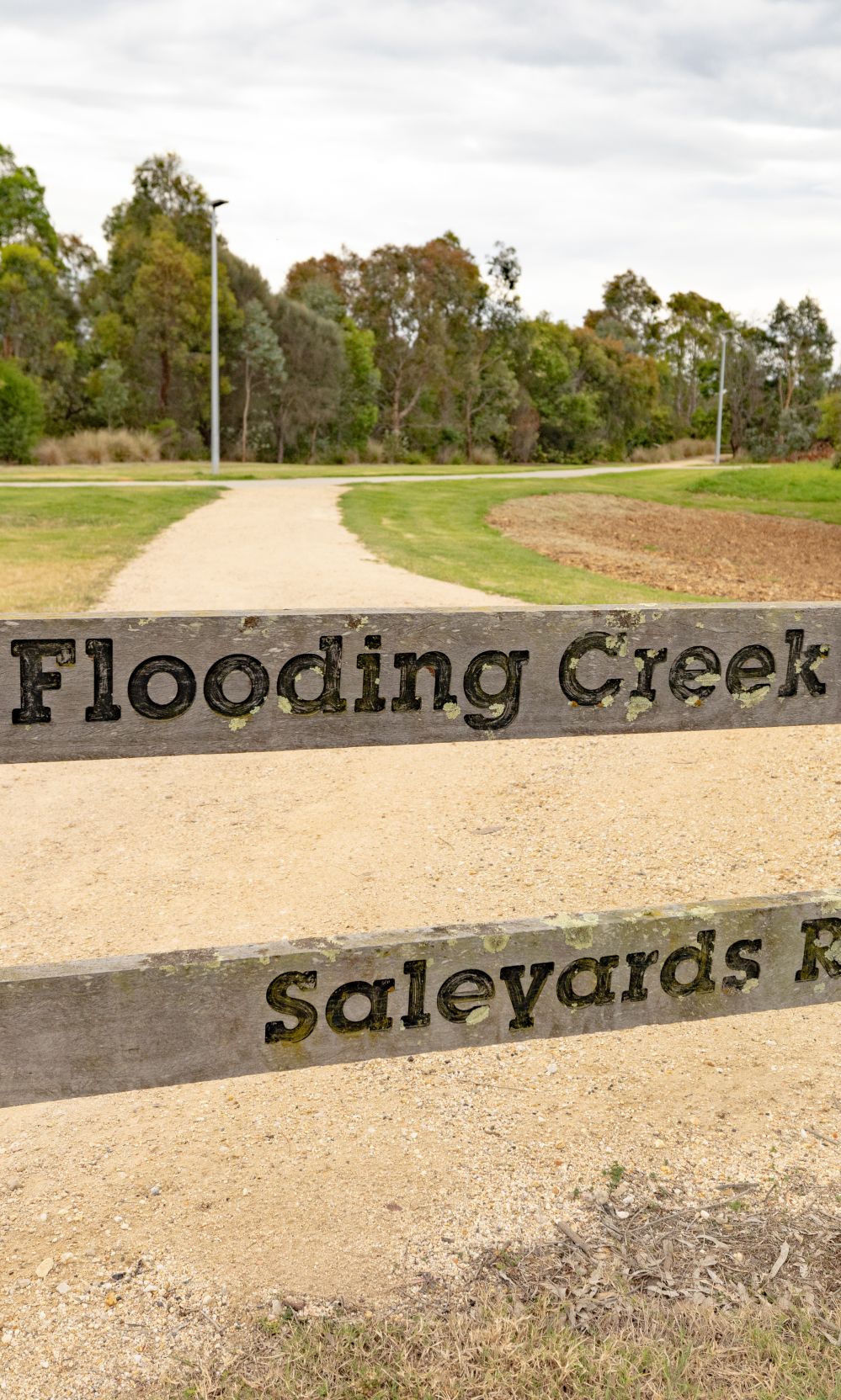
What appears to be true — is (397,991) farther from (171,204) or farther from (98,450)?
(171,204)

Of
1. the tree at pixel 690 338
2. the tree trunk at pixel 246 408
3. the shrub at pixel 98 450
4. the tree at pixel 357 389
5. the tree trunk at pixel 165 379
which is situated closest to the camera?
the shrub at pixel 98 450

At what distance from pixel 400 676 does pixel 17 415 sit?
38.0m

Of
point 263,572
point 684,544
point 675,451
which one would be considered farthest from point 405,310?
point 263,572

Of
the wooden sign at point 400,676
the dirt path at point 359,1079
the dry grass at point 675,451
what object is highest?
the dry grass at point 675,451

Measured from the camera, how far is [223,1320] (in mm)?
2668

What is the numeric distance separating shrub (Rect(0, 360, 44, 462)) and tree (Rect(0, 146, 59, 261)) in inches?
696

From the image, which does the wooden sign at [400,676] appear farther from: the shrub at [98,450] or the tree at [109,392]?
the tree at [109,392]

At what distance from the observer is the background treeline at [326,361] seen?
45531 mm

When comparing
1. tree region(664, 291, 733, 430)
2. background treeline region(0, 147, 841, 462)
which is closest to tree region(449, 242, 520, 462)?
background treeline region(0, 147, 841, 462)

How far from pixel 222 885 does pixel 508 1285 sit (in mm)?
2804

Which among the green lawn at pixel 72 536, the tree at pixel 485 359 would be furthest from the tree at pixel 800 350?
the green lawn at pixel 72 536

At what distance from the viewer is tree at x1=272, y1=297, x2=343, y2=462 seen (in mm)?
50156

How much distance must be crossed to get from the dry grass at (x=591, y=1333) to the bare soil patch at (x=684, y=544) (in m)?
8.48

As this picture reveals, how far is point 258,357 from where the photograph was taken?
48.4 m
